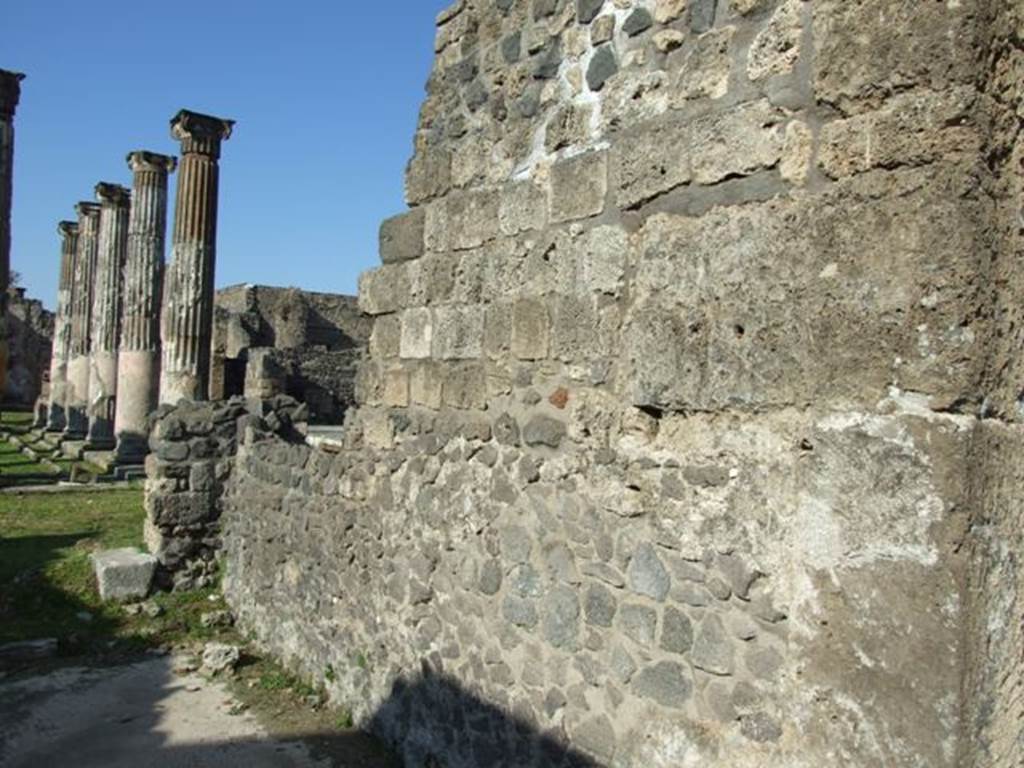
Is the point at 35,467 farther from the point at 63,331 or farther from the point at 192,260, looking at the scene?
the point at 63,331

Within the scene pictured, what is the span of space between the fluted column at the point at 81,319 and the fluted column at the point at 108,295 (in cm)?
98

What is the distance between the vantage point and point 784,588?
8.80 feet

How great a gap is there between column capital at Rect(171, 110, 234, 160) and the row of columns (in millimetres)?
16

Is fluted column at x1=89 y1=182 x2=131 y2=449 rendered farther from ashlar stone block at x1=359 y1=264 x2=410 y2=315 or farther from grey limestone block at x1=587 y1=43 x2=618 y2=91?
grey limestone block at x1=587 y1=43 x2=618 y2=91

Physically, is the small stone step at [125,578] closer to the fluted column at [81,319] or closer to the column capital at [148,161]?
the column capital at [148,161]

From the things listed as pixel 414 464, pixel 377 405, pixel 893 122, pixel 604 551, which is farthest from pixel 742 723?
pixel 377 405

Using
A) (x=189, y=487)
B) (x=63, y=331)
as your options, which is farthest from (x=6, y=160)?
(x=63, y=331)

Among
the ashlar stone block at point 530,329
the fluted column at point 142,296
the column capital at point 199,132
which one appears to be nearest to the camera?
the ashlar stone block at point 530,329

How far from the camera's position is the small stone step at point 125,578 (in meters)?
7.66

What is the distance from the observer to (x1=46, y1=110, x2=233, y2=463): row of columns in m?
14.7

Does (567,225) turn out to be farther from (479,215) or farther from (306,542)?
(306,542)

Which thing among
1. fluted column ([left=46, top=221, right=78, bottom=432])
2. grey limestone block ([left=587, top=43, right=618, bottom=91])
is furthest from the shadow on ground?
fluted column ([left=46, top=221, right=78, bottom=432])

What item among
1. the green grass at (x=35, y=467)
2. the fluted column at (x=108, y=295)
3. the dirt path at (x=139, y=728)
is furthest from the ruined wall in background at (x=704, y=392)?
the fluted column at (x=108, y=295)

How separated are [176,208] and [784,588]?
14076mm
